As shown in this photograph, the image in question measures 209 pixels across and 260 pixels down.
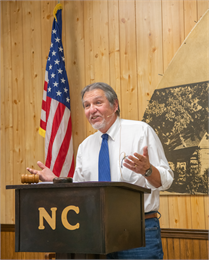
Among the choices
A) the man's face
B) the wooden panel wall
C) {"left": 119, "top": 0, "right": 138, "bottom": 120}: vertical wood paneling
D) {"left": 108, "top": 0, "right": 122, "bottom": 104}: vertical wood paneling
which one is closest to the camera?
the man's face

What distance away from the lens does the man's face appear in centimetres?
200

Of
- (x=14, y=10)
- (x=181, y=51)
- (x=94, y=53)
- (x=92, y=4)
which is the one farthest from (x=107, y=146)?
(x=14, y=10)

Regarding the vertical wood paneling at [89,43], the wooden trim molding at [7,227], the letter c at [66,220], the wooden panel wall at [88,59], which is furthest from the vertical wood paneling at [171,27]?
the wooden trim molding at [7,227]

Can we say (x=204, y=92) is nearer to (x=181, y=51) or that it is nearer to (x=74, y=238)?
(x=181, y=51)

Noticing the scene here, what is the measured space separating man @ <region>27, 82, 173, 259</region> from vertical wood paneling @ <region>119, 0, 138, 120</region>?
101 centimetres

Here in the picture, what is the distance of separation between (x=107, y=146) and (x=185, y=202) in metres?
1.20

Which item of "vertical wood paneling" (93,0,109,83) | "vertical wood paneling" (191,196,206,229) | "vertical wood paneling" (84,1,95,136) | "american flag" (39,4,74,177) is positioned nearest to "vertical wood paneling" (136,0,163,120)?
"vertical wood paneling" (93,0,109,83)

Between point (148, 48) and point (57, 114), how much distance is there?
43.6 inches

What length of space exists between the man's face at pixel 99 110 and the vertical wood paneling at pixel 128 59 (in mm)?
1058

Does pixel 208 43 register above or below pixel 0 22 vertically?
below

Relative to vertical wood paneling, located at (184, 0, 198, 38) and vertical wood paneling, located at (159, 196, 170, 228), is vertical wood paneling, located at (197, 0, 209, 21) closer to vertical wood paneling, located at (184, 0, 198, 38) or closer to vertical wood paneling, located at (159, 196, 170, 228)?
vertical wood paneling, located at (184, 0, 198, 38)

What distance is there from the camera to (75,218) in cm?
112

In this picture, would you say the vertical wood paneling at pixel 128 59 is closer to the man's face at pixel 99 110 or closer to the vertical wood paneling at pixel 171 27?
the vertical wood paneling at pixel 171 27

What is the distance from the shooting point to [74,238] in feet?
3.62
